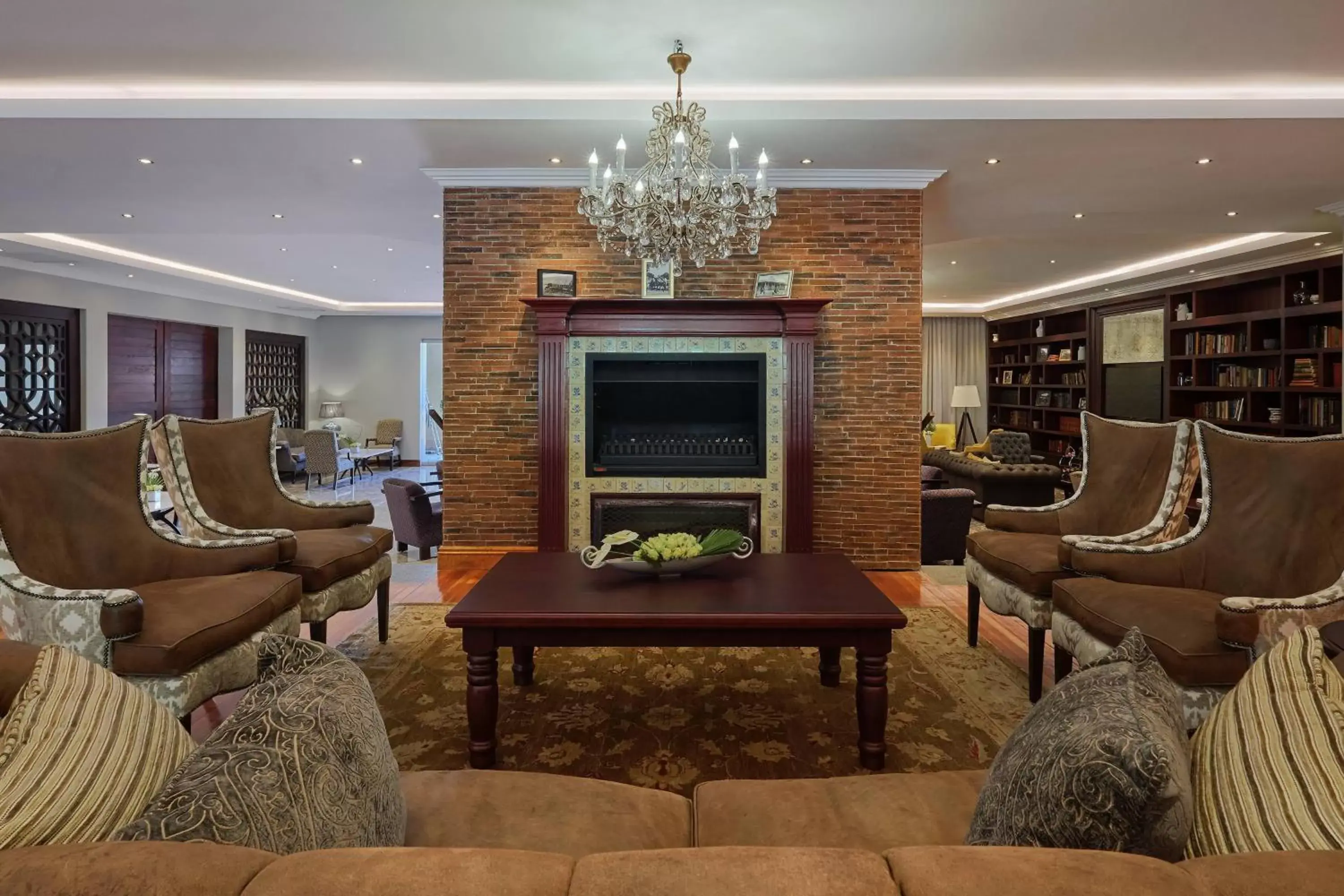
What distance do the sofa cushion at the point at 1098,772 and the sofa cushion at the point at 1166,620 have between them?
0.95m

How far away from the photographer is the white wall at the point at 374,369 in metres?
13.0

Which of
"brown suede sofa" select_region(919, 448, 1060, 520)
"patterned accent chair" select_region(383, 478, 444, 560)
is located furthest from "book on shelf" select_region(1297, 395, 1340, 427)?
"patterned accent chair" select_region(383, 478, 444, 560)

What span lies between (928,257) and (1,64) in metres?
7.39

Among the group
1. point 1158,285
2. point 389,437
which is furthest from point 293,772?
point 389,437

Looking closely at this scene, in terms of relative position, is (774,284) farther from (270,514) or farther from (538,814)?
(538,814)

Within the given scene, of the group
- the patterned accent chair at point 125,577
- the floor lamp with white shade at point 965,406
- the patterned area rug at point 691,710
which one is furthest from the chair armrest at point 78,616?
the floor lamp with white shade at point 965,406

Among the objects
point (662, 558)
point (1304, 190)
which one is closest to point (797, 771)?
point (662, 558)

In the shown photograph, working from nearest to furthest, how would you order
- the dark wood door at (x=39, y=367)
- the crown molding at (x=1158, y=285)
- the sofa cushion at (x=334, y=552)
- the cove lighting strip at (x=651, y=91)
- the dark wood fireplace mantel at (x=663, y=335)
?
1. the sofa cushion at (x=334, y=552)
2. the cove lighting strip at (x=651, y=91)
3. the dark wood fireplace mantel at (x=663, y=335)
4. the crown molding at (x=1158, y=285)
5. the dark wood door at (x=39, y=367)

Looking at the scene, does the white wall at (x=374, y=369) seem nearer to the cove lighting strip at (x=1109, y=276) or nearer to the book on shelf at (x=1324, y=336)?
the cove lighting strip at (x=1109, y=276)

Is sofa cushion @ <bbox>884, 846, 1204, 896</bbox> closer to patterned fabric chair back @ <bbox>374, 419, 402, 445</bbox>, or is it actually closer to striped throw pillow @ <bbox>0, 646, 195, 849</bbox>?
striped throw pillow @ <bbox>0, 646, 195, 849</bbox>

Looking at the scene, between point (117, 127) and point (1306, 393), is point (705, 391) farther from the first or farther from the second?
point (1306, 393)

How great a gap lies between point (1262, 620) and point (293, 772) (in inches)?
90.7

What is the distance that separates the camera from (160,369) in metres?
10.1

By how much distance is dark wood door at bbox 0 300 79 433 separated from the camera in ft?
26.3
